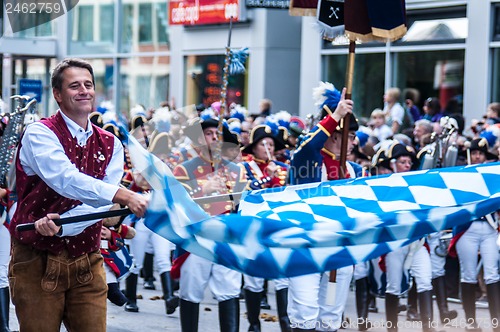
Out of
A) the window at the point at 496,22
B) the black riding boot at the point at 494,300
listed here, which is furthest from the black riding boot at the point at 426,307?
the window at the point at 496,22

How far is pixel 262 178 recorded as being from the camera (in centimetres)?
1034

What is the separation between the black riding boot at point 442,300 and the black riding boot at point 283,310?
189cm

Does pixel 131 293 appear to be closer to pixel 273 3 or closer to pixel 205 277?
pixel 205 277

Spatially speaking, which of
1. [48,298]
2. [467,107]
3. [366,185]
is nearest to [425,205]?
[366,185]

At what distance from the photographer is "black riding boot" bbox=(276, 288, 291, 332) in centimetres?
941

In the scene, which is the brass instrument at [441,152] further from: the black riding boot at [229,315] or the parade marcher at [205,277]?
the black riding boot at [229,315]

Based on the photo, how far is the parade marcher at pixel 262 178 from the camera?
9633 mm

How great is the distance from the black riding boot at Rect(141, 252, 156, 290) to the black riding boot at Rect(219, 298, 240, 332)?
160 inches

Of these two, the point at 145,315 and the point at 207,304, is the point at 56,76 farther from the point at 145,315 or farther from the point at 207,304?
the point at 207,304

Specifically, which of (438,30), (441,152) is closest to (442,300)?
(441,152)

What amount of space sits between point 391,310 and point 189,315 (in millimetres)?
2148

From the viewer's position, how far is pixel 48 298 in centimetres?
557

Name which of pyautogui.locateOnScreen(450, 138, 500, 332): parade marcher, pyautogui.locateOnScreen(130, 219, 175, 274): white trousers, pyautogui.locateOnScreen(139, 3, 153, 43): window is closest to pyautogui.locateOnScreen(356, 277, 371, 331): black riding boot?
pyautogui.locateOnScreen(450, 138, 500, 332): parade marcher

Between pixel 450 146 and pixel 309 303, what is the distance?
178 inches
